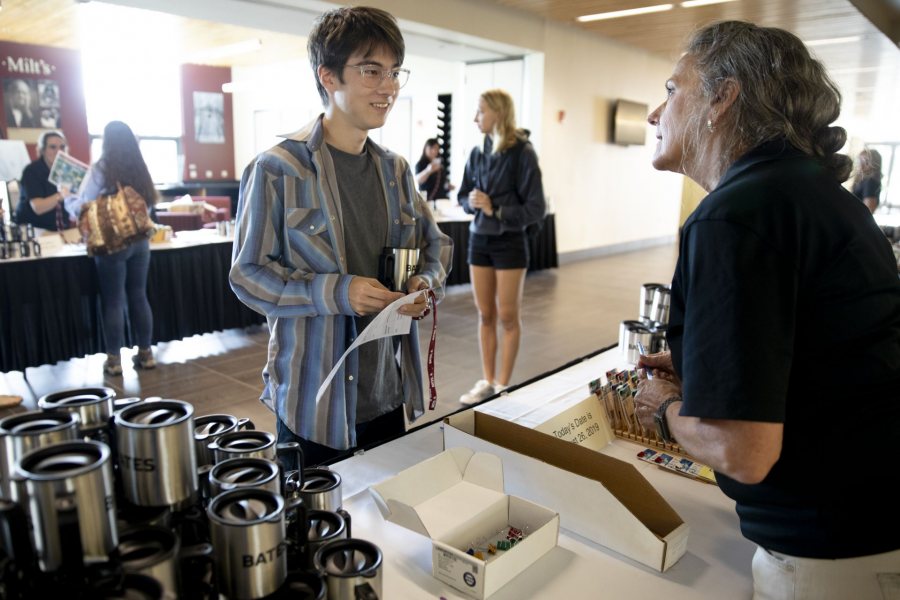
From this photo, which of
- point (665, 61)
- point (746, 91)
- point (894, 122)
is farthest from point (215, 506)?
point (894, 122)

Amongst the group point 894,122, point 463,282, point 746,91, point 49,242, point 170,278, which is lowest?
point 463,282

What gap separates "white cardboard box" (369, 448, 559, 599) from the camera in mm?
899

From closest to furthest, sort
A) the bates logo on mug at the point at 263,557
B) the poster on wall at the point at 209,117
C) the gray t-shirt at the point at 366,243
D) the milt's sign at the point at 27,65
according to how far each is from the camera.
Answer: the bates logo on mug at the point at 263,557
the gray t-shirt at the point at 366,243
the milt's sign at the point at 27,65
the poster on wall at the point at 209,117

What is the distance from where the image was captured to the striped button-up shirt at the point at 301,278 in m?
1.38

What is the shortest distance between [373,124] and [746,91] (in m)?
0.86

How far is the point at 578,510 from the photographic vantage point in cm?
104

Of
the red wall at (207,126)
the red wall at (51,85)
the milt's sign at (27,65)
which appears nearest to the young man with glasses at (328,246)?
the red wall at (51,85)

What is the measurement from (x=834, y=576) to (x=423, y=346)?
407 cm

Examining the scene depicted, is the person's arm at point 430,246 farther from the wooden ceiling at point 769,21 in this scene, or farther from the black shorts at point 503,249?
the wooden ceiling at point 769,21

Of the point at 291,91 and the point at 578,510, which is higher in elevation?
the point at 291,91

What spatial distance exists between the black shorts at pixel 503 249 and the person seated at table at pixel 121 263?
2113 mm

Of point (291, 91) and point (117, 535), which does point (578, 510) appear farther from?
point (291, 91)

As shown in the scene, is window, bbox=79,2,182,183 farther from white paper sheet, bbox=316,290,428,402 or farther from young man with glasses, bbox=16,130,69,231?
white paper sheet, bbox=316,290,428,402

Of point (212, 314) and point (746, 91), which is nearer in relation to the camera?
point (746, 91)
